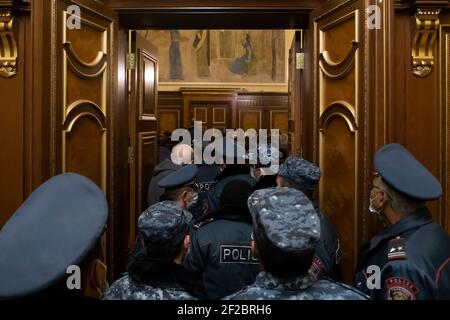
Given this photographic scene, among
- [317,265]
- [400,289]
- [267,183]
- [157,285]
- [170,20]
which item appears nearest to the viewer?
[157,285]

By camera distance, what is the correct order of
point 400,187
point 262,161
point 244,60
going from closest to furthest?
point 400,187
point 262,161
point 244,60

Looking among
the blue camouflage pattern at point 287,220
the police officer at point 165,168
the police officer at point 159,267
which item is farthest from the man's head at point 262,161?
the blue camouflage pattern at point 287,220

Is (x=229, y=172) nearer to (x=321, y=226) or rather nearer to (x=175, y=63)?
(x=321, y=226)

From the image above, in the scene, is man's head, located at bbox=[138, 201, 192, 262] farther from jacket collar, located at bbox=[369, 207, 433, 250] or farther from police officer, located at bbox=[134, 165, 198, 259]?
police officer, located at bbox=[134, 165, 198, 259]

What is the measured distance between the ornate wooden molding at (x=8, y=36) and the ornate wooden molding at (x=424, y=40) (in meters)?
2.20

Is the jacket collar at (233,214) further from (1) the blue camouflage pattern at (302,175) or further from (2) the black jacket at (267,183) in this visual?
(2) the black jacket at (267,183)

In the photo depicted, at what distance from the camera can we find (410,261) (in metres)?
1.71

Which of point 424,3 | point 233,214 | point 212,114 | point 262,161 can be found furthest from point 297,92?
point 212,114

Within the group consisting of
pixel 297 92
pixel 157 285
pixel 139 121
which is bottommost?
pixel 157 285

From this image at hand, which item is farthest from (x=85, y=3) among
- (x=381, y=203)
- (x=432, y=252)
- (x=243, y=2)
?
(x=432, y=252)

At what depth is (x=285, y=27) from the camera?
11.9 ft

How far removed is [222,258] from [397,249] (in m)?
0.84

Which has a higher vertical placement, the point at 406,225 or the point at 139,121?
the point at 139,121

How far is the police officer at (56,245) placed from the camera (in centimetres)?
117
